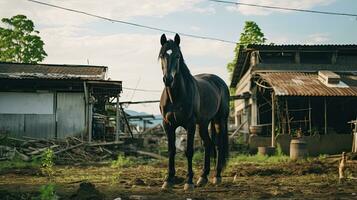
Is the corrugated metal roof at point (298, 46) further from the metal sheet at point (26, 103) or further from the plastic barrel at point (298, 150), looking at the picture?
the metal sheet at point (26, 103)

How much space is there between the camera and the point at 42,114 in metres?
20.1

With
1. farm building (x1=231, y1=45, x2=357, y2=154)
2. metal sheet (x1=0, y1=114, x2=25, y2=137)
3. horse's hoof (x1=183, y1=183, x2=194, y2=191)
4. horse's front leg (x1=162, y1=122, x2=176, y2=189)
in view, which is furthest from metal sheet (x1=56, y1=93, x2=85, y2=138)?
horse's hoof (x1=183, y1=183, x2=194, y2=191)

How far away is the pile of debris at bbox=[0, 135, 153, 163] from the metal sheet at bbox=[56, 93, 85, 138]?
6.59 feet

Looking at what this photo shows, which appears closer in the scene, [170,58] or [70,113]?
[170,58]

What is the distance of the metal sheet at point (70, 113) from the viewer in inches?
797

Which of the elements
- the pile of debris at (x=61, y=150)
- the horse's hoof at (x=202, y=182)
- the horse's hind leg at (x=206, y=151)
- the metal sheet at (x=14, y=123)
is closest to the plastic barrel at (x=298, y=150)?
the pile of debris at (x=61, y=150)

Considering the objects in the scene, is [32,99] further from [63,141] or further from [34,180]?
[34,180]

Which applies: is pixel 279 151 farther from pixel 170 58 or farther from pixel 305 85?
pixel 170 58

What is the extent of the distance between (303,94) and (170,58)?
12575mm

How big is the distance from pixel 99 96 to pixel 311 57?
40.6ft

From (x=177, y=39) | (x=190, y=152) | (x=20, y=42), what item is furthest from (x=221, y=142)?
(x=20, y=42)

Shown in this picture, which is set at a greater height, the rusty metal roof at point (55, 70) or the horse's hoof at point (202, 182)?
the rusty metal roof at point (55, 70)

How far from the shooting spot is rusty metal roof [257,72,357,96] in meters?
18.6

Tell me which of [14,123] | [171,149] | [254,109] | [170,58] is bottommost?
[171,149]
